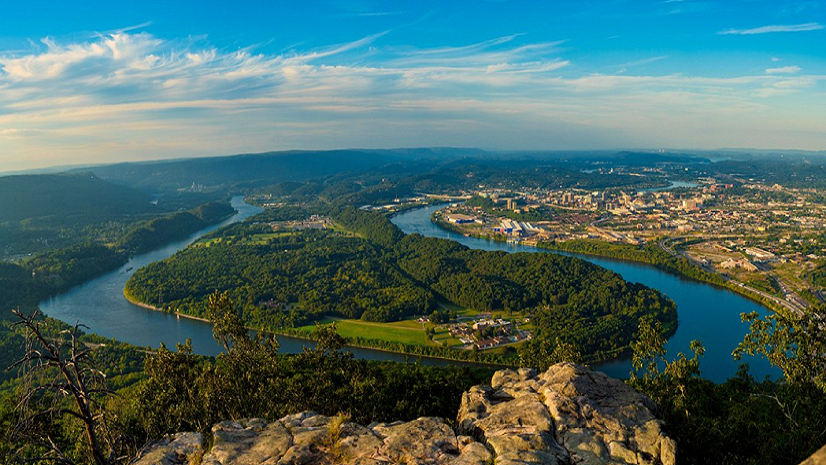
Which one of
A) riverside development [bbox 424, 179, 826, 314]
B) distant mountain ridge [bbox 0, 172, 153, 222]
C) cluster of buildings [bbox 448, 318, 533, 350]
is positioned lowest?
cluster of buildings [bbox 448, 318, 533, 350]

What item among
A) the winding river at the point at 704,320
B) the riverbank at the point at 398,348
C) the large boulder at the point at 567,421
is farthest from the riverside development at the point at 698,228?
the large boulder at the point at 567,421

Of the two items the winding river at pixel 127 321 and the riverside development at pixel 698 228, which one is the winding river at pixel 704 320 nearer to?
the riverside development at pixel 698 228

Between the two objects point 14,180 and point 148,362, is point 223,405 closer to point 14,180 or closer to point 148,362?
point 148,362

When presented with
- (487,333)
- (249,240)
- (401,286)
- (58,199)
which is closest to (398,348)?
(487,333)

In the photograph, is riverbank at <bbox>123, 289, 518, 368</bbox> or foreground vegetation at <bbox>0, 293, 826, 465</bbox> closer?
foreground vegetation at <bbox>0, 293, 826, 465</bbox>

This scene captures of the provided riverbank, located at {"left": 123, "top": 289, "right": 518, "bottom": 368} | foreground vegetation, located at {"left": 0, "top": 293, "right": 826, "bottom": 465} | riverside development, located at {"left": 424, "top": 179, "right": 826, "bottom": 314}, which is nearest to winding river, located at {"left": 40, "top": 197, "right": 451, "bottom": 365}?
riverbank, located at {"left": 123, "top": 289, "right": 518, "bottom": 368}

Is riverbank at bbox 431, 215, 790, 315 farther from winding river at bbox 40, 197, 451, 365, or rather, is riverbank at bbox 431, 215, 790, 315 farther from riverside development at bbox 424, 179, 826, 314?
winding river at bbox 40, 197, 451, 365
